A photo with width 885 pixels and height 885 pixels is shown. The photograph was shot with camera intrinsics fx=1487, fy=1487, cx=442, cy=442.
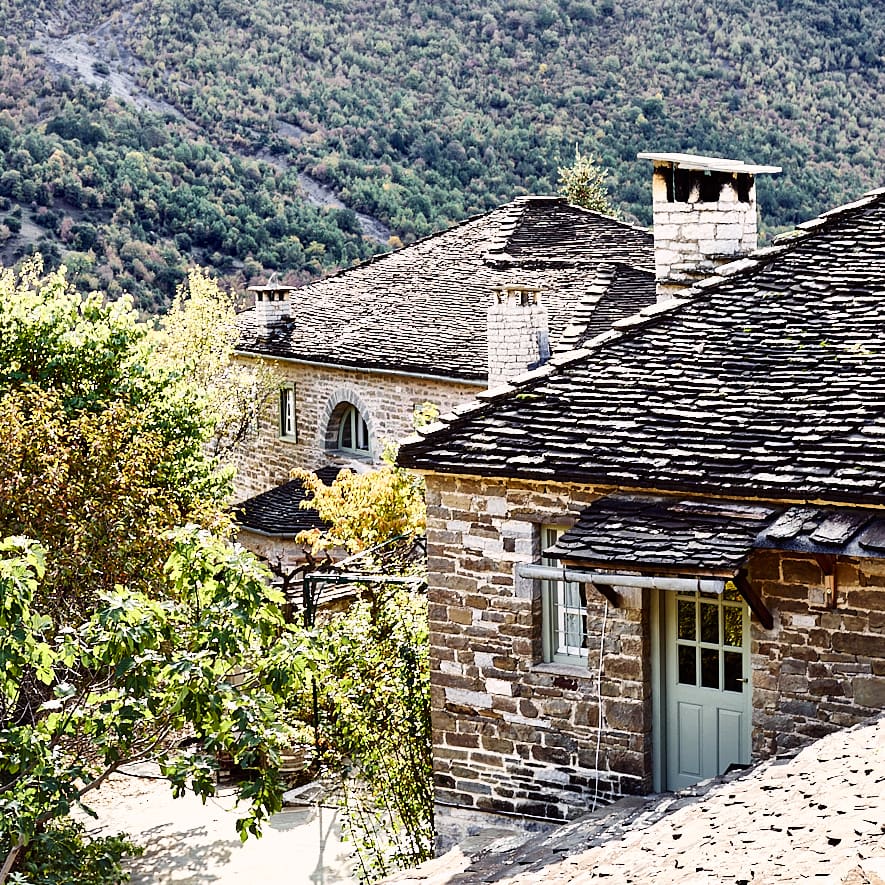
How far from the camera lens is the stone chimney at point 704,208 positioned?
15.0 m

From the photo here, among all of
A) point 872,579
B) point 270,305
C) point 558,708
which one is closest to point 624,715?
point 558,708

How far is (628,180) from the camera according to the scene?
54.4m

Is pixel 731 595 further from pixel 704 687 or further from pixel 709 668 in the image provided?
pixel 704 687

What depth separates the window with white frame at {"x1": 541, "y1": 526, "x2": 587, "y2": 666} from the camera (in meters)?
12.2

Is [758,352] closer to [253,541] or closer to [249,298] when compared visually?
[253,541]

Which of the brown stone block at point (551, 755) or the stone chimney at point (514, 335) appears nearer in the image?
the brown stone block at point (551, 755)

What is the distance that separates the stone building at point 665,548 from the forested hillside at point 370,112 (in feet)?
118

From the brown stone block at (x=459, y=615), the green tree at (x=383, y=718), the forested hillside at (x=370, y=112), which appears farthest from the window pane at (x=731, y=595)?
the forested hillside at (x=370, y=112)

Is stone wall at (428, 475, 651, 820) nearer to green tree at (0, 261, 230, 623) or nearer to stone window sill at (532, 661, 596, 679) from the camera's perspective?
stone window sill at (532, 661, 596, 679)

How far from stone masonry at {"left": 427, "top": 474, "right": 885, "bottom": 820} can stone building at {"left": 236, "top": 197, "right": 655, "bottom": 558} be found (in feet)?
31.3

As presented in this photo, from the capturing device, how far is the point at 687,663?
461 inches

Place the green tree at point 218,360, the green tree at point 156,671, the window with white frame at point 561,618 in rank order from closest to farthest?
1. the green tree at point 156,671
2. the window with white frame at point 561,618
3. the green tree at point 218,360

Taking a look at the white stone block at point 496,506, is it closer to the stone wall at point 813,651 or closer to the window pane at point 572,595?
the window pane at point 572,595

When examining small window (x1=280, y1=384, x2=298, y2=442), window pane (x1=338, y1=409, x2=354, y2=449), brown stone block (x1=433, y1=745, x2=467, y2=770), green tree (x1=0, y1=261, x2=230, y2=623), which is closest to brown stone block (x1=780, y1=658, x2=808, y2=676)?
brown stone block (x1=433, y1=745, x2=467, y2=770)
